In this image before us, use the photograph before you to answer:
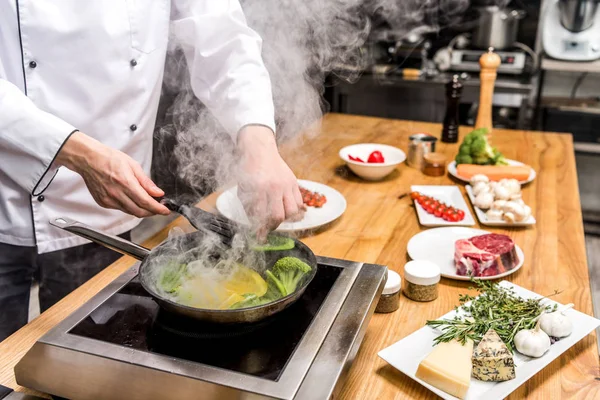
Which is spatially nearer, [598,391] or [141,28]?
[598,391]

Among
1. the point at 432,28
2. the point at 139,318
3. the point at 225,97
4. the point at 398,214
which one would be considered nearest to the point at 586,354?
the point at 398,214

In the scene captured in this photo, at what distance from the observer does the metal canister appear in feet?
7.79

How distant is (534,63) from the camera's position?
459 centimetres

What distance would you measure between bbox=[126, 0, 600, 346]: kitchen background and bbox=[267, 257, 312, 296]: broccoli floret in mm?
2816

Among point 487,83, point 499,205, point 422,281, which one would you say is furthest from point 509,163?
point 422,281

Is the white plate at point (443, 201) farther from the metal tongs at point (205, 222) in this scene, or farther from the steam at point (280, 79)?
the metal tongs at point (205, 222)

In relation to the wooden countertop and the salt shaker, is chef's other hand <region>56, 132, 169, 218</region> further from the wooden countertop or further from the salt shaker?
the salt shaker

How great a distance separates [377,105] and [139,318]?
3846 millimetres

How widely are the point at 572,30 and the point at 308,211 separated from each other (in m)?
3.38

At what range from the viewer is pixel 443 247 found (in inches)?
67.1

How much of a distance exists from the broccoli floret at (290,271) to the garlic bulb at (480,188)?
1072mm

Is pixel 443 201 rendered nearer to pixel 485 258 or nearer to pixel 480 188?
pixel 480 188

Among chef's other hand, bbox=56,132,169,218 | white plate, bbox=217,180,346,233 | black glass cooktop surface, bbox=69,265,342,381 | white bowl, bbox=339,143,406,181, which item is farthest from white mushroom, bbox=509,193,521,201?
chef's other hand, bbox=56,132,169,218

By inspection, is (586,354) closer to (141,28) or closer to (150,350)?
(150,350)
